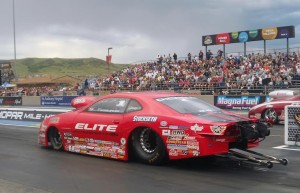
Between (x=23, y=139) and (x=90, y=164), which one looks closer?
(x=90, y=164)

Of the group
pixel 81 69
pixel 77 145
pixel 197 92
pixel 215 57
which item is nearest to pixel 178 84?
pixel 197 92

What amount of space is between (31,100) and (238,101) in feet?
77.7

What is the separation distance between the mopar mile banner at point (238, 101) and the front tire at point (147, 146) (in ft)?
60.4

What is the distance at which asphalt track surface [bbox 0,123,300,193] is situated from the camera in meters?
6.06

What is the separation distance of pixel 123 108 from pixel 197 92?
849 inches

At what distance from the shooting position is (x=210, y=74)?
32.4 meters

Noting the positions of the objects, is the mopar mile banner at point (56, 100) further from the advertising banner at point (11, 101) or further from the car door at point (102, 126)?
the car door at point (102, 126)

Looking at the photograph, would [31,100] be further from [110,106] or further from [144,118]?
[144,118]

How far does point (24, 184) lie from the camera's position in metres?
6.49

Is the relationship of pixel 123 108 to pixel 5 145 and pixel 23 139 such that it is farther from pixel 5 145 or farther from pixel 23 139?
pixel 23 139

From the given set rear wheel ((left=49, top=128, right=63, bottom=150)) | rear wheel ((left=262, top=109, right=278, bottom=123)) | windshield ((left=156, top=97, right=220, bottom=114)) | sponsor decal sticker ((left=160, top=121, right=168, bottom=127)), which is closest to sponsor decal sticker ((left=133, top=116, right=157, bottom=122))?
sponsor decal sticker ((left=160, top=121, right=168, bottom=127))

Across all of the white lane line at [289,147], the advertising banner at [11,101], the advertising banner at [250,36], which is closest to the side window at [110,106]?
the white lane line at [289,147]

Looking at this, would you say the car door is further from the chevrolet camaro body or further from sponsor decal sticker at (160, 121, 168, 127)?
sponsor decal sticker at (160, 121, 168, 127)

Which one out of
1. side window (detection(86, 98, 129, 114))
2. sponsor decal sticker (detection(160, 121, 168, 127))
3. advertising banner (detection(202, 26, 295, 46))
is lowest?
sponsor decal sticker (detection(160, 121, 168, 127))
